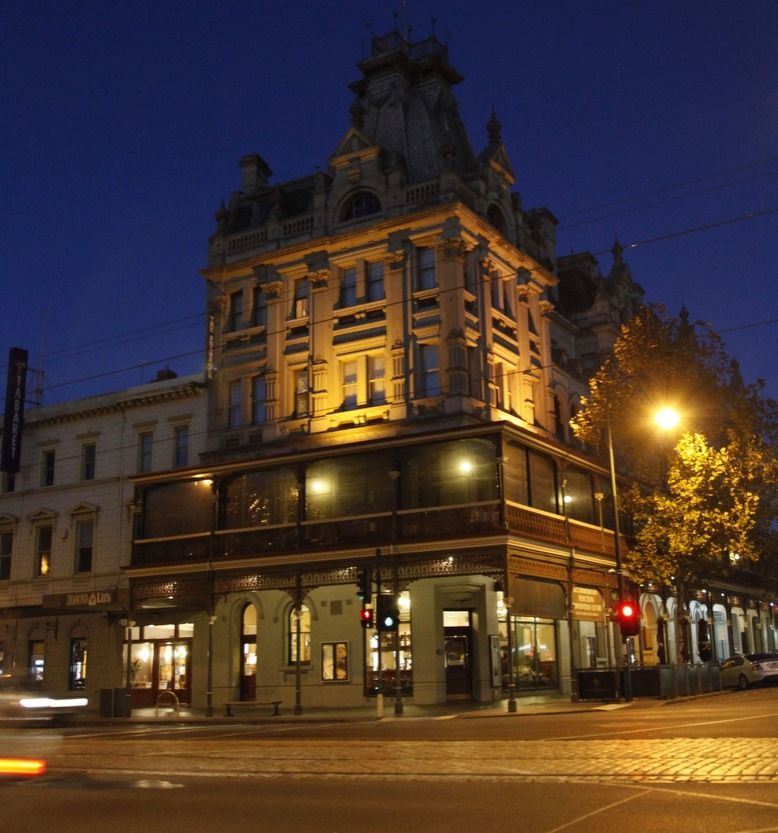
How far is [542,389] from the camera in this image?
129 ft

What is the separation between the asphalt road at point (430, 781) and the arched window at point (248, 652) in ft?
50.9

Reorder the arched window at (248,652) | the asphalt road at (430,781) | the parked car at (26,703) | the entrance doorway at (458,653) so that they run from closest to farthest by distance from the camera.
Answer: the asphalt road at (430,781)
the parked car at (26,703)
the entrance doorway at (458,653)
the arched window at (248,652)

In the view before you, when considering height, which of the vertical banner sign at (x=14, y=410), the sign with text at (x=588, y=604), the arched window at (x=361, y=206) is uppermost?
the arched window at (x=361, y=206)

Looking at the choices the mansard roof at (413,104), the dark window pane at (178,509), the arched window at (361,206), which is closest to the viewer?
the dark window pane at (178,509)

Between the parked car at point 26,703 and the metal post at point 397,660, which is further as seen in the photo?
the metal post at point 397,660

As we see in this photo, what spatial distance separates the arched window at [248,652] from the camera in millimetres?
35062

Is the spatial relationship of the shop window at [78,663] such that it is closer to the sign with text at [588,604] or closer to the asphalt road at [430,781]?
the sign with text at [588,604]

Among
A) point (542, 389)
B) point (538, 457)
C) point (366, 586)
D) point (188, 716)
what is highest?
point (542, 389)

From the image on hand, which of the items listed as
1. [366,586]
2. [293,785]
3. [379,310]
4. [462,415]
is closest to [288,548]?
[366,586]

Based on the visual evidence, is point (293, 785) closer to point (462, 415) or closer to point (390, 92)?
point (462, 415)

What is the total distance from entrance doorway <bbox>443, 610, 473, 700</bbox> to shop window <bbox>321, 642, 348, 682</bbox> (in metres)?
3.47

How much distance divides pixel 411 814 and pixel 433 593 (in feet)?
73.7

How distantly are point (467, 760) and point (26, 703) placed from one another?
8.54 m

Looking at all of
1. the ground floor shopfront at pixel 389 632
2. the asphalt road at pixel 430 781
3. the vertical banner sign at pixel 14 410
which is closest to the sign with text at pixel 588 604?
the ground floor shopfront at pixel 389 632
